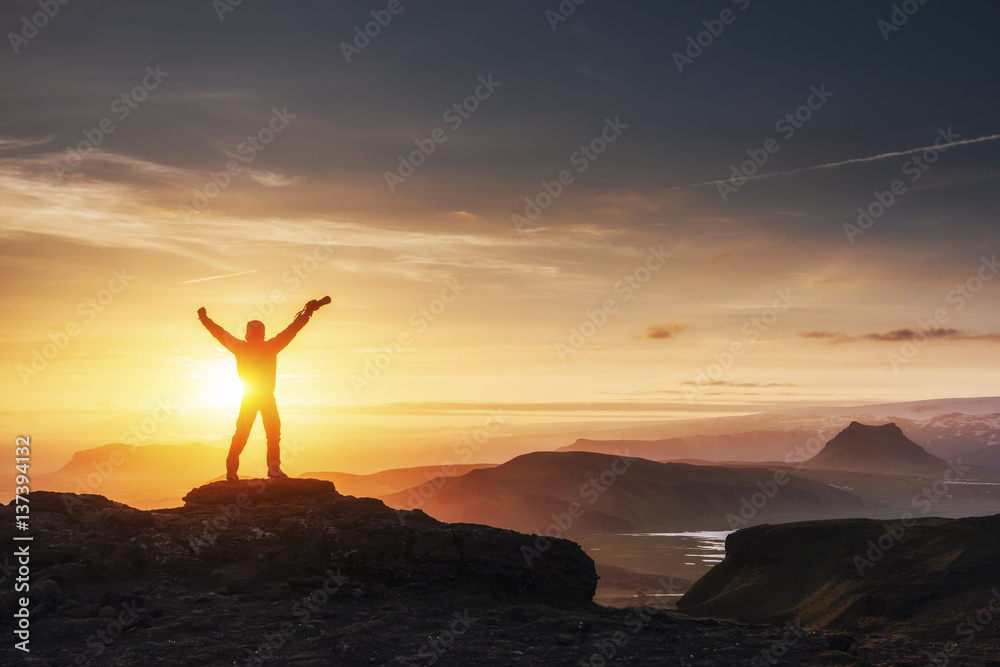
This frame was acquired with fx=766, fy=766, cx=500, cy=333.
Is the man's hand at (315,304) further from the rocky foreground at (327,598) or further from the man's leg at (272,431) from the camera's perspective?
the rocky foreground at (327,598)

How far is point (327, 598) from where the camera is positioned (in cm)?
1941

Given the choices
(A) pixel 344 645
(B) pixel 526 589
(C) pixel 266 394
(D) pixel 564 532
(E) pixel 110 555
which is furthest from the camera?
(D) pixel 564 532

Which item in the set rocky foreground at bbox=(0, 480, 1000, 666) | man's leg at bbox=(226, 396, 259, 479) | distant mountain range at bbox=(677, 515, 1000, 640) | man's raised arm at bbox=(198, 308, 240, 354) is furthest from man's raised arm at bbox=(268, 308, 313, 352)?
distant mountain range at bbox=(677, 515, 1000, 640)

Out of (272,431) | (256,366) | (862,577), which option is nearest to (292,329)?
(256,366)

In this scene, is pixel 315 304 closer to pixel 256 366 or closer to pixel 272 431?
pixel 256 366

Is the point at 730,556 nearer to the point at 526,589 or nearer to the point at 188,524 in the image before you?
the point at 526,589

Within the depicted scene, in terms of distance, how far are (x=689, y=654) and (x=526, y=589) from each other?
6173mm

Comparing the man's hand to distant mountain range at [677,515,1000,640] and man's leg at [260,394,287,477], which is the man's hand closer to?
man's leg at [260,394,287,477]

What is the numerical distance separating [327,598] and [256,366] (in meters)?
7.96

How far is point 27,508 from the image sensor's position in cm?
2095

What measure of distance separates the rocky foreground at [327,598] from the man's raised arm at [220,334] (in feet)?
14.5

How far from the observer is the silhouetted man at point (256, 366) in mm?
23922

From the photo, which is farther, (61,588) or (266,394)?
(266,394)

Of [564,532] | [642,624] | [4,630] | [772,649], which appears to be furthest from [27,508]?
[564,532]
